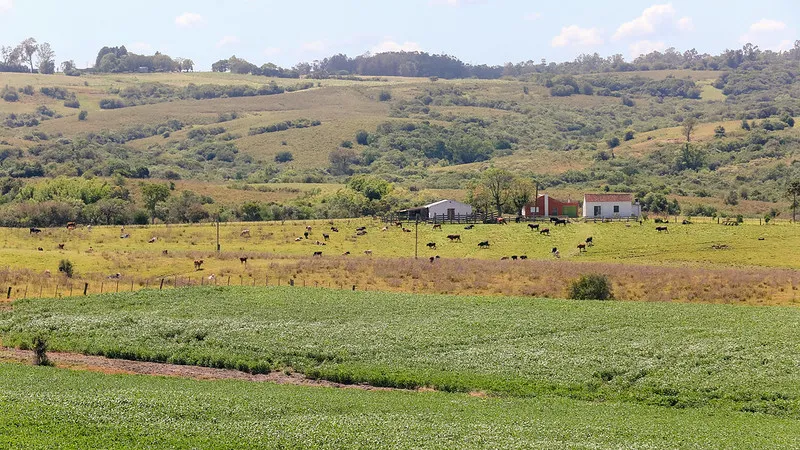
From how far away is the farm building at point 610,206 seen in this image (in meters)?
102

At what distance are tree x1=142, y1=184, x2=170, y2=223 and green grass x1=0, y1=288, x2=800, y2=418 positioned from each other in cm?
6077

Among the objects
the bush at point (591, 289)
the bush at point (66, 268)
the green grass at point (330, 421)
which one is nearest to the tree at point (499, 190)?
the bush at point (591, 289)

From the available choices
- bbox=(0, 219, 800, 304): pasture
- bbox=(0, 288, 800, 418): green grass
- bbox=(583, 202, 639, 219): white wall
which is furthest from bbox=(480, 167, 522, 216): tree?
bbox=(0, 288, 800, 418): green grass

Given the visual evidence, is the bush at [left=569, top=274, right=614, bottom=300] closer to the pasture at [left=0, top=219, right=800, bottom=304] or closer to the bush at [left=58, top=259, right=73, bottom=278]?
the pasture at [left=0, top=219, right=800, bottom=304]

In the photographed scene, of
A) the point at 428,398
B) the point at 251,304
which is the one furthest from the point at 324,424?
the point at 251,304

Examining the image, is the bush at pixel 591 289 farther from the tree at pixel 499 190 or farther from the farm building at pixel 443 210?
the tree at pixel 499 190

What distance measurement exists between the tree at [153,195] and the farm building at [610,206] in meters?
48.5

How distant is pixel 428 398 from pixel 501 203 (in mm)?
78496

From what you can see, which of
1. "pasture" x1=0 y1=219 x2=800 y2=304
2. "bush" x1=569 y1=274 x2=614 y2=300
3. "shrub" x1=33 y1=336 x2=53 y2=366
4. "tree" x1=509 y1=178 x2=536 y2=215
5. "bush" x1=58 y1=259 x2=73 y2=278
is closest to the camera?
"shrub" x1=33 y1=336 x2=53 y2=366

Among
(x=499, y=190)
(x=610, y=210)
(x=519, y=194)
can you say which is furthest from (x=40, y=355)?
(x=519, y=194)

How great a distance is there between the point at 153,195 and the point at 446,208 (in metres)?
35.0

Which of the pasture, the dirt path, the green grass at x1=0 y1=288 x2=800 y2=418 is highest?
the green grass at x1=0 y1=288 x2=800 y2=418

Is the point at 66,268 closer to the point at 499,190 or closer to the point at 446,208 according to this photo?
the point at 446,208

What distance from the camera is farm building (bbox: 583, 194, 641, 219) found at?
10175cm
